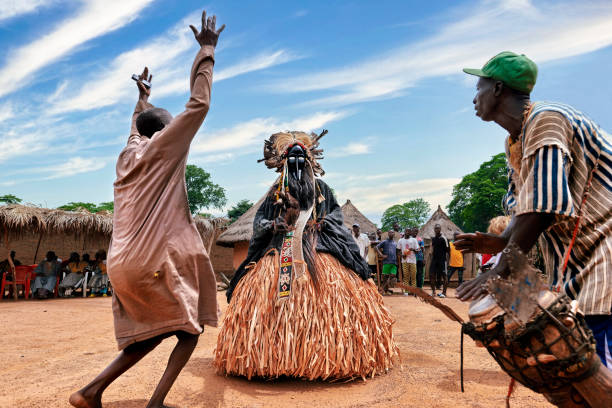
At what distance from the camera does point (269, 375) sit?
369 cm

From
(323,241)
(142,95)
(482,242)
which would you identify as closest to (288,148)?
(323,241)

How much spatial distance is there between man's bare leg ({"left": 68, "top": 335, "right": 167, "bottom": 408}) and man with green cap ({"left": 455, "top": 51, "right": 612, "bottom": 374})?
207 centimetres

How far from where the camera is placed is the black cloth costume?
4199mm

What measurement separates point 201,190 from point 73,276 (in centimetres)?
3883

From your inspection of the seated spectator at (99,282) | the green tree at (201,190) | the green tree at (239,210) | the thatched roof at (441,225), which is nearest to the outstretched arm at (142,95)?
the seated spectator at (99,282)

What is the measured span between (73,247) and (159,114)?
17.1m

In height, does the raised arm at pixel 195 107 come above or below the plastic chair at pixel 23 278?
above

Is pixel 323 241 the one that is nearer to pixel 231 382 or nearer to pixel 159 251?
pixel 231 382

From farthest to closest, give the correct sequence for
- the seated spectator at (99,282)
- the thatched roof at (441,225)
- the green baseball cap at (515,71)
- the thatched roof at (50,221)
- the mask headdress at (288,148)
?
the thatched roof at (441,225) < the seated spectator at (99,282) < the thatched roof at (50,221) < the mask headdress at (288,148) < the green baseball cap at (515,71)

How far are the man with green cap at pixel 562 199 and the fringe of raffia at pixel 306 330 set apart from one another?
2121 mm

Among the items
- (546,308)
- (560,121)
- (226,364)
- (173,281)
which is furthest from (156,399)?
(560,121)

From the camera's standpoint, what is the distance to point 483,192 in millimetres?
39500

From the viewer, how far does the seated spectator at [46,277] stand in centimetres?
1264

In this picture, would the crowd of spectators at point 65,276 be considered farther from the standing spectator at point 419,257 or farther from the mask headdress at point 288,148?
the mask headdress at point 288,148
